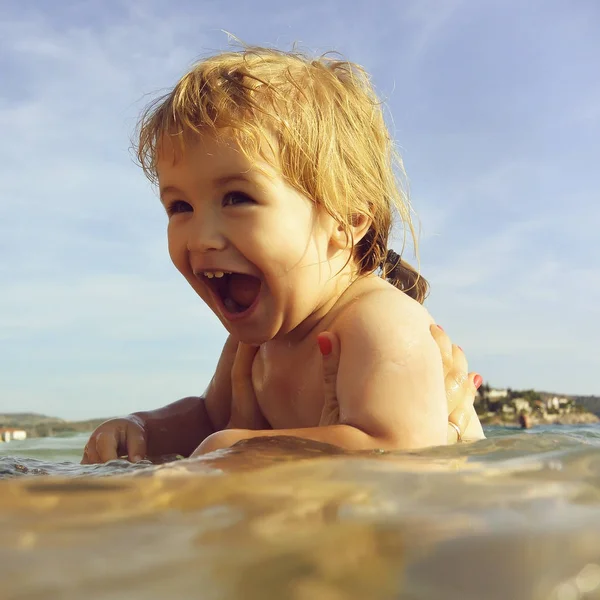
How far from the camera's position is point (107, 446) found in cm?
289

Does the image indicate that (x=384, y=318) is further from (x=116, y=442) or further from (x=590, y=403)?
(x=590, y=403)

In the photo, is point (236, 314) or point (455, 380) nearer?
point (236, 314)

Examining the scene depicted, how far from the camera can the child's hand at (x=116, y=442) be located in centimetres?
288

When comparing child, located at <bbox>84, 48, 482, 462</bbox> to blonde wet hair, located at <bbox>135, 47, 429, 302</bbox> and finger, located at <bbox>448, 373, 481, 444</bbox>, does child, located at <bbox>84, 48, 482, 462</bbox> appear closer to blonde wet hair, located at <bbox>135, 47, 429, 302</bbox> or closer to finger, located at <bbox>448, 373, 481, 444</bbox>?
blonde wet hair, located at <bbox>135, 47, 429, 302</bbox>

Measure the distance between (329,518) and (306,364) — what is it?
1.80m

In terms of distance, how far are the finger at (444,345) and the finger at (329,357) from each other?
534mm

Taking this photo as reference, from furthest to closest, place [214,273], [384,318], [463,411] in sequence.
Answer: [463,411] < [214,273] < [384,318]

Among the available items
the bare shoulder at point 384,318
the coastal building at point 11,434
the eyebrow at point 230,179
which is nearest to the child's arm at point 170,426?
the bare shoulder at point 384,318

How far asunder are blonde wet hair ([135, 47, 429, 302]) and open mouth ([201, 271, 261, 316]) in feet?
1.33

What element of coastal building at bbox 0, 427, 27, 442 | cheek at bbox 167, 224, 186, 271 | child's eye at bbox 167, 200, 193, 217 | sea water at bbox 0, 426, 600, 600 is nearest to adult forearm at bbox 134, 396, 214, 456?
cheek at bbox 167, 224, 186, 271

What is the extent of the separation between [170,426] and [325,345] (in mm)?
1131

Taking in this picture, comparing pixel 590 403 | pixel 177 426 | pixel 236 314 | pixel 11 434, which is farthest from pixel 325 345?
pixel 590 403

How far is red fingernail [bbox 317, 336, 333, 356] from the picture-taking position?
2.49m

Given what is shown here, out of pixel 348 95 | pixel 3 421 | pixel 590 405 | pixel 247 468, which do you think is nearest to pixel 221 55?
pixel 348 95
